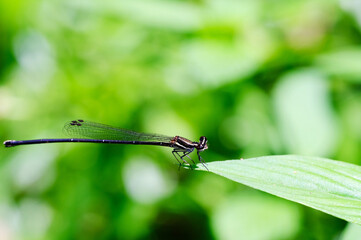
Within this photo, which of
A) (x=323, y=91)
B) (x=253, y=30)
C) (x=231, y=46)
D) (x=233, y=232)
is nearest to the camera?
(x=233, y=232)

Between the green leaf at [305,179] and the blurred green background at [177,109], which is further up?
the blurred green background at [177,109]

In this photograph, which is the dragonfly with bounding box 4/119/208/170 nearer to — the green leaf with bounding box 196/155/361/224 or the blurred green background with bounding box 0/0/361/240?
the blurred green background with bounding box 0/0/361/240

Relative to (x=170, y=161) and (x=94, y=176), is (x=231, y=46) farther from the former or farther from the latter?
(x=94, y=176)

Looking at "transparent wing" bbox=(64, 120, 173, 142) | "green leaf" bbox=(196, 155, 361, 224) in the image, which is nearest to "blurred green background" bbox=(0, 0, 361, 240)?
"transparent wing" bbox=(64, 120, 173, 142)

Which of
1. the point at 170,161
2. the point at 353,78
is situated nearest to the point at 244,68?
the point at 353,78

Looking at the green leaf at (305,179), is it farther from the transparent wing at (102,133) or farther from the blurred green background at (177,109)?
the transparent wing at (102,133)

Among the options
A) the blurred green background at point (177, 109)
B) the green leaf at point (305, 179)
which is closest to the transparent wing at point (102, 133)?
the blurred green background at point (177, 109)
